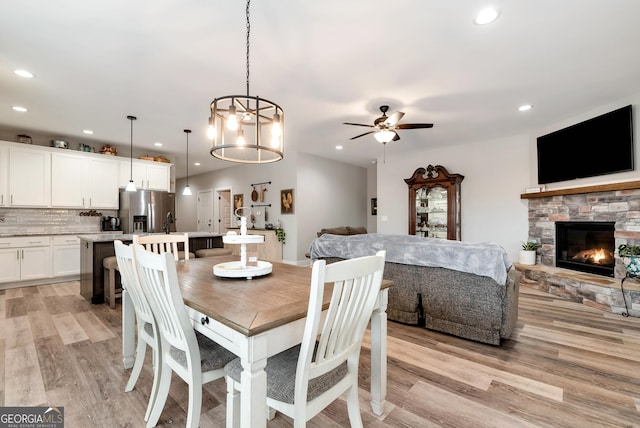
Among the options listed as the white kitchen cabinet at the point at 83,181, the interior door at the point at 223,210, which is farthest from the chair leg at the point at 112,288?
the interior door at the point at 223,210

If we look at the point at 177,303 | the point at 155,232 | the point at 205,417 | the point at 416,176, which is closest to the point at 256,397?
the point at 177,303

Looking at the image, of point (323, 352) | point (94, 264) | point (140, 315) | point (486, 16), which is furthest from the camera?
point (94, 264)

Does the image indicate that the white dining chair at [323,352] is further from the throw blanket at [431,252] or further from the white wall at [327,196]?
the white wall at [327,196]

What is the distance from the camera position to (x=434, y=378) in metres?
1.98

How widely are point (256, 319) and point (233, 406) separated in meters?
0.42

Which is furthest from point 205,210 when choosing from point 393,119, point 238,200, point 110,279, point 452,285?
point 452,285

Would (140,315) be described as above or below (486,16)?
below

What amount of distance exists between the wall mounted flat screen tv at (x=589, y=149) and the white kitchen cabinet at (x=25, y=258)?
8100 millimetres

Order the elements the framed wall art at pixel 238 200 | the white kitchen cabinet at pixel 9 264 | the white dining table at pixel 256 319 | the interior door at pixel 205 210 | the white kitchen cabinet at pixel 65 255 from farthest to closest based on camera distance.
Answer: the interior door at pixel 205 210 → the framed wall art at pixel 238 200 → the white kitchen cabinet at pixel 65 255 → the white kitchen cabinet at pixel 9 264 → the white dining table at pixel 256 319

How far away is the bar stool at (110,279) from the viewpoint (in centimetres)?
346

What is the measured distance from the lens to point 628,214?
3541mm

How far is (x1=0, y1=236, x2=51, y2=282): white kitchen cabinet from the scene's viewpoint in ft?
14.0

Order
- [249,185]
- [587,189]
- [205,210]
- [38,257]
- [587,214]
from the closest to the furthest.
→ 1. [587,189]
2. [587,214]
3. [38,257]
4. [249,185]
5. [205,210]

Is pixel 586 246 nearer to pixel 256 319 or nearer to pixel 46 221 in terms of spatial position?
pixel 256 319
